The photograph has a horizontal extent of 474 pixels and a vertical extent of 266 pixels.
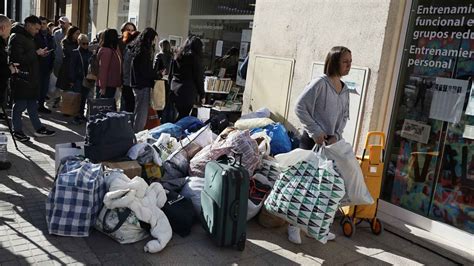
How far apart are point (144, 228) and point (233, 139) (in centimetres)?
135

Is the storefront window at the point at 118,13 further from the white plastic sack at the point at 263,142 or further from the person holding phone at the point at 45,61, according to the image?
the white plastic sack at the point at 263,142

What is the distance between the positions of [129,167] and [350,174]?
2.14 m

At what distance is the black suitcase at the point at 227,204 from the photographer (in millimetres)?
3410

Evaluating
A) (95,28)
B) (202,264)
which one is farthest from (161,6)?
(202,264)

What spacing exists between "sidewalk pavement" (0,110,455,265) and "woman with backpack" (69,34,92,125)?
344cm

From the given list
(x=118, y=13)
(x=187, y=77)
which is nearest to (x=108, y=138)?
(x=187, y=77)

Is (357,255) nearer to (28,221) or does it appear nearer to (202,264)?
(202,264)

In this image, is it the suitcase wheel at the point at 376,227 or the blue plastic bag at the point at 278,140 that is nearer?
the suitcase wheel at the point at 376,227

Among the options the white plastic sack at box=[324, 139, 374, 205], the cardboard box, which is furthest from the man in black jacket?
the white plastic sack at box=[324, 139, 374, 205]

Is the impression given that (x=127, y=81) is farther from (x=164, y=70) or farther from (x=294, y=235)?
(x=294, y=235)

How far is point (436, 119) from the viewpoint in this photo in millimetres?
4340

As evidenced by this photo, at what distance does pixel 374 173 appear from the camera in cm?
416

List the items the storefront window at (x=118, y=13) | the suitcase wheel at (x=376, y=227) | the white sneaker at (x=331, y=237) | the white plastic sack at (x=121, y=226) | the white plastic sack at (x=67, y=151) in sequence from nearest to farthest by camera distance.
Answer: the white plastic sack at (x=121, y=226), the white sneaker at (x=331, y=237), the suitcase wheel at (x=376, y=227), the white plastic sack at (x=67, y=151), the storefront window at (x=118, y=13)

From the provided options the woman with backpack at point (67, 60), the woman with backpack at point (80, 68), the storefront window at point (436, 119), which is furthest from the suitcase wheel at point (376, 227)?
the woman with backpack at point (67, 60)
